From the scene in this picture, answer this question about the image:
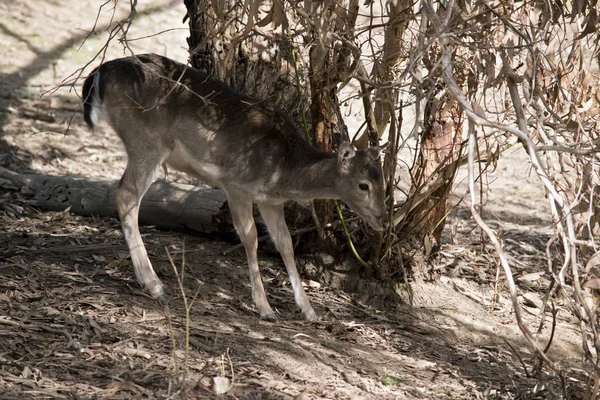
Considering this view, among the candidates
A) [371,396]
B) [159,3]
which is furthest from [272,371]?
[159,3]

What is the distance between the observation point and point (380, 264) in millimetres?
6961

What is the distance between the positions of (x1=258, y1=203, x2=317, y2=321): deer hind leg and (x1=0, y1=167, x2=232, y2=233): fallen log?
27.2 inches

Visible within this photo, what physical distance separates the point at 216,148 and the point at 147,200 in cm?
136

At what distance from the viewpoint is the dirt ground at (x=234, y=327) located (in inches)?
194

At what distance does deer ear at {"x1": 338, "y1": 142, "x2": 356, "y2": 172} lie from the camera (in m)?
6.22

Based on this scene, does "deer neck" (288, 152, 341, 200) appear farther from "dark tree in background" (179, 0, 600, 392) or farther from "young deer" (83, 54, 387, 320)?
"dark tree in background" (179, 0, 600, 392)

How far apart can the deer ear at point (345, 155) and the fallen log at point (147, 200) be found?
4.98ft

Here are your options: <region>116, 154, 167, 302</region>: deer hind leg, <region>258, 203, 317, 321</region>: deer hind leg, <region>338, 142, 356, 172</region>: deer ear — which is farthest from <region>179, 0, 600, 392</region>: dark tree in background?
<region>116, 154, 167, 302</region>: deer hind leg

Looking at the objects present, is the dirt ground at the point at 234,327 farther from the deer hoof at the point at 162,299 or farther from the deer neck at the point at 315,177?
the deer neck at the point at 315,177

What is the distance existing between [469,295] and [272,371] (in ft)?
8.71

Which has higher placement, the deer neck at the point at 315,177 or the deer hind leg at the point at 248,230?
the deer neck at the point at 315,177

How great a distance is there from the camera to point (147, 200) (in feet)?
25.2

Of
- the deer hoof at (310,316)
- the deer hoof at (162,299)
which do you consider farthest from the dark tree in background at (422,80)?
the deer hoof at (162,299)

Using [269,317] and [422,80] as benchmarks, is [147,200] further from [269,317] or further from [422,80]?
[422,80]
